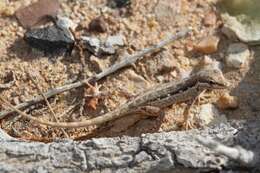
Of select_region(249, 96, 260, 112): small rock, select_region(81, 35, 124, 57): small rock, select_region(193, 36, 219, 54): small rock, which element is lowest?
select_region(249, 96, 260, 112): small rock

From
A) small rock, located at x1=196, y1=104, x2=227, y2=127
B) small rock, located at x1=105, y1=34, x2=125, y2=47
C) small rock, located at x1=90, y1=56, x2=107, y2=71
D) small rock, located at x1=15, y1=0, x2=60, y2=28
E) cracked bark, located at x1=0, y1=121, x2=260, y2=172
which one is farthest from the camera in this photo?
small rock, located at x1=15, y1=0, x2=60, y2=28

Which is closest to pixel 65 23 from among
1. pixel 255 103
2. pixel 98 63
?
pixel 98 63

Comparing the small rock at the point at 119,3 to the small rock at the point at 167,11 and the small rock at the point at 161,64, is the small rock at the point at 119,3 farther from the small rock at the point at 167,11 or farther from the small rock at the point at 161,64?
the small rock at the point at 161,64

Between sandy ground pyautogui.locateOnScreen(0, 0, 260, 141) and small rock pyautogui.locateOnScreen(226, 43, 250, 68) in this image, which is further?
small rock pyautogui.locateOnScreen(226, 43, 250, 68)

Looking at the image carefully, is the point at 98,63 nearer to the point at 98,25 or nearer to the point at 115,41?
the point at 115,41

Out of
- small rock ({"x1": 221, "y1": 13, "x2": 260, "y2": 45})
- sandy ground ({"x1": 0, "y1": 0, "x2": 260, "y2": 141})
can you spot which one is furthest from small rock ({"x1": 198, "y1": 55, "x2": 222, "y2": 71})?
small rock ({"x1": 221, "y1": 13, "x2": 260, "y2": 45})

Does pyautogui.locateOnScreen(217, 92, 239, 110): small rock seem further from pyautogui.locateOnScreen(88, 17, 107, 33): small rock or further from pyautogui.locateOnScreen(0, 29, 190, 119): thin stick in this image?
pyautogui.locateOnScreen(88, 17, 107, 33): small rock

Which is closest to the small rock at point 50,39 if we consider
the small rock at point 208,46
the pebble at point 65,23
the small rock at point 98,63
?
the pebble at point 65,23
